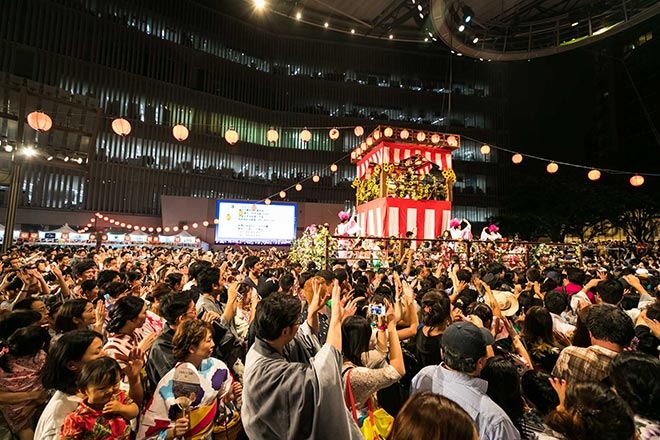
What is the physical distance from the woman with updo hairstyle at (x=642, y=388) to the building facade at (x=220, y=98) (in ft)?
64.1

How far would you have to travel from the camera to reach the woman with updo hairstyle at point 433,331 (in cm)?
272

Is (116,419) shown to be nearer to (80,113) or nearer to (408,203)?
(408,203)

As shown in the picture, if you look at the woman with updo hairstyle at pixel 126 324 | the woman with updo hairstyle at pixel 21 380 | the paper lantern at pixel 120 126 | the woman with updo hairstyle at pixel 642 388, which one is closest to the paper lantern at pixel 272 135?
the paper lantern at pixel 120 126

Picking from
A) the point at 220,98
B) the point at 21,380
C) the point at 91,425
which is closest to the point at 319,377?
the point at 91,425

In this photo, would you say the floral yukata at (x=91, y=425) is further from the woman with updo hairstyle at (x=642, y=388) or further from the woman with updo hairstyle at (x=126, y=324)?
the woman with updo hairstyle at (x=642, y=388)

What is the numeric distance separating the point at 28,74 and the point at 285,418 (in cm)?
2284

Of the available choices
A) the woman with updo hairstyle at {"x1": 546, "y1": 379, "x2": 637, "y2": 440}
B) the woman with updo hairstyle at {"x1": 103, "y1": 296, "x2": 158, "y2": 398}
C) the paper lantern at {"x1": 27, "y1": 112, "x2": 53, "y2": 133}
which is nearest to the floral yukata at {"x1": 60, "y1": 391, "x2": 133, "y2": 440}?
the woman with updo hairstyle at {"x1": 103, "y1": 296, "x2": 158, "y2": 398}

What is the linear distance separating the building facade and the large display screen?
8.72 feet

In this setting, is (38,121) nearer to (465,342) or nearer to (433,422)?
(465,342)

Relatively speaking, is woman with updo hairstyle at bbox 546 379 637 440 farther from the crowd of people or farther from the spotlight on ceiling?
the spotlight on ceiling

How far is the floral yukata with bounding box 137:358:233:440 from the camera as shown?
1.83 m

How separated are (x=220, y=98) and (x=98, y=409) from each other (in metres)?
23.3

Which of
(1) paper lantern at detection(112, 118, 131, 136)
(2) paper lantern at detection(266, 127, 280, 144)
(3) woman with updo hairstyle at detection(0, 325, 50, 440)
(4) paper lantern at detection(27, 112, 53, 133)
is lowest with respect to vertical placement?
(3) woman with updo hairstyle at detection(0, 325, 50, 440)

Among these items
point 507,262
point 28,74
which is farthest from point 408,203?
point 28,74
